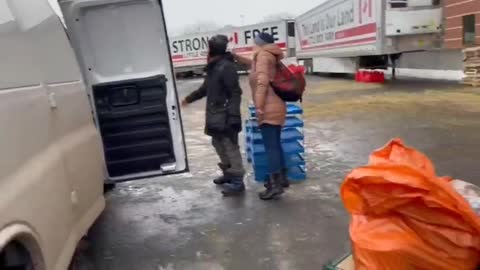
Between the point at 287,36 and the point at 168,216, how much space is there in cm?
3060

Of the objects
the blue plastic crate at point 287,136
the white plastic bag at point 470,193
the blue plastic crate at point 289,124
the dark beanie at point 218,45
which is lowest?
the blue plastic crate at point 287,136

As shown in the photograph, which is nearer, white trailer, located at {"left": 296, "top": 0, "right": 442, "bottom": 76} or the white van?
the white van

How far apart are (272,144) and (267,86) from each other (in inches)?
25.2

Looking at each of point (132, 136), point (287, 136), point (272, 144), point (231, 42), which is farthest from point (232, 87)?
point (231, 42)

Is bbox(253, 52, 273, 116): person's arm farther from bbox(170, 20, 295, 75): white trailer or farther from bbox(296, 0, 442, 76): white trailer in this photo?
bbox(170, 20, 295, 75): white trailer

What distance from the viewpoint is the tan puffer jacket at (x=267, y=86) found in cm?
538

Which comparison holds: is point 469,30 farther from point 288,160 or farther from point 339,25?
point 288,160

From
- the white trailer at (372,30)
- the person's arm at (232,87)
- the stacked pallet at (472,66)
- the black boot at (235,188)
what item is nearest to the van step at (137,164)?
the person's arm at (232,87)

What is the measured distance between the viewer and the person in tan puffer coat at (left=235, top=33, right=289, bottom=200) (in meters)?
5.39

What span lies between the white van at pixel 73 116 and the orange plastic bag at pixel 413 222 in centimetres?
160

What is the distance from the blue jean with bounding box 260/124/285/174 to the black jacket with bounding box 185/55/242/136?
36cm

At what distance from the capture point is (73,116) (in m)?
3.53

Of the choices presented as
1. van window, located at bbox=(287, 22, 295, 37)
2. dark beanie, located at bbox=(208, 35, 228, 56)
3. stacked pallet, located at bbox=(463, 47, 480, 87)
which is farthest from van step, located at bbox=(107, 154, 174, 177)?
van window, located at bbox=(287, 22, 295, 37)

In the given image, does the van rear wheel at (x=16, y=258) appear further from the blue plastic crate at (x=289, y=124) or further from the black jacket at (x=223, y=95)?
the blue plastic crate at (x=289, y=124)
